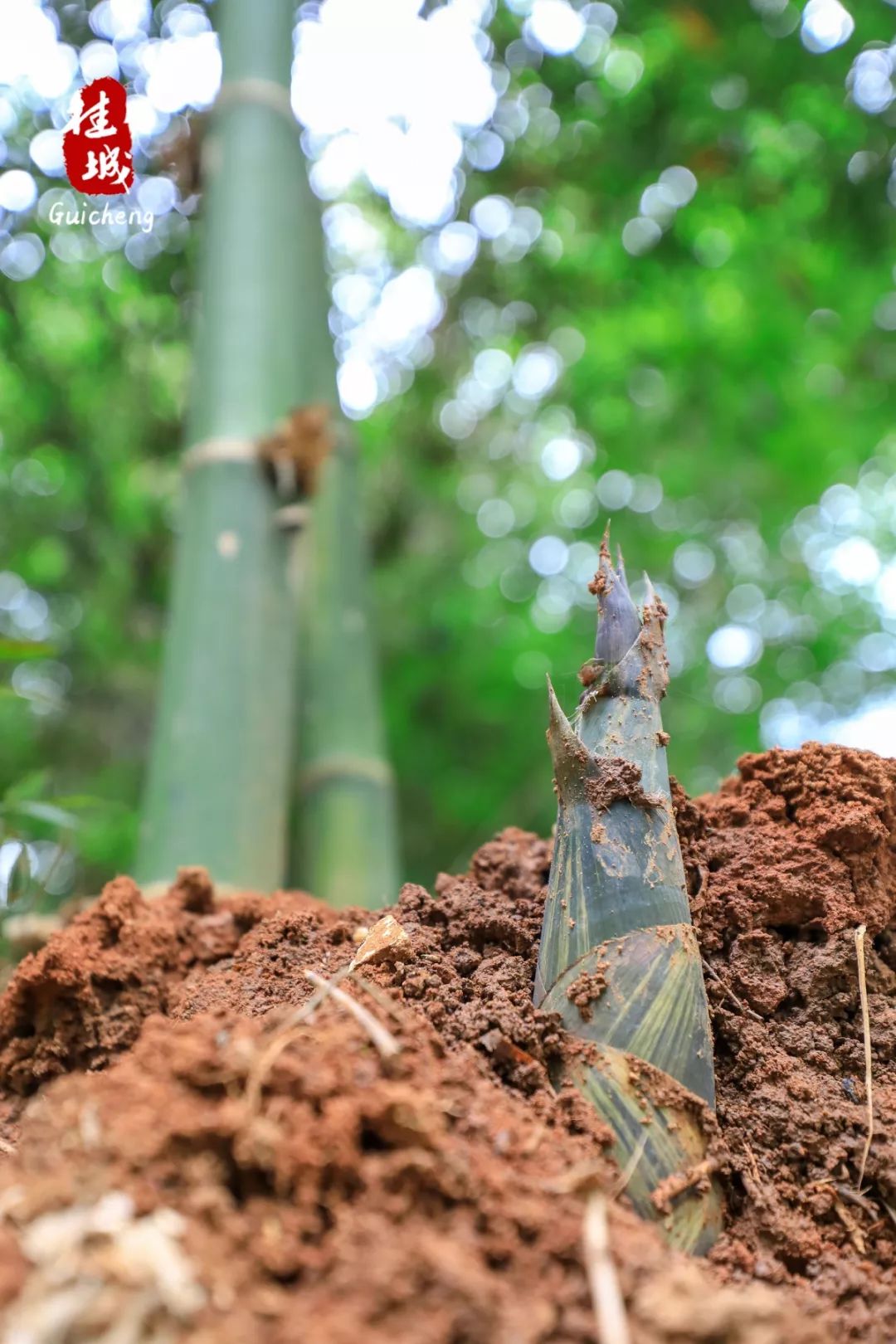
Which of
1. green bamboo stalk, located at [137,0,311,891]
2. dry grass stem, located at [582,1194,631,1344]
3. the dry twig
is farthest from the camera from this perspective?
green bamboo stalk, located at [137,0,311,891]

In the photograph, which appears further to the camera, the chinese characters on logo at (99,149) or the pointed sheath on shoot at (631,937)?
the chinese characters on logo at (99,149)

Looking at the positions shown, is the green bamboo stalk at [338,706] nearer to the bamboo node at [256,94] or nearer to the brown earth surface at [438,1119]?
the bamboo node at [256,94]

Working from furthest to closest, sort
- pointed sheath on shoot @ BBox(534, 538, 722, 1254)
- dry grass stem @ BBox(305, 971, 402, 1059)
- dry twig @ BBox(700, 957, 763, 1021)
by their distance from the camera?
dry twig @ BBox(700, 957, 763, 1021) < pointed sheath on shoot @ BBox(534, 538, 722, 1254) < dry grass stem @ BBox(305, 971, 402, 1059)

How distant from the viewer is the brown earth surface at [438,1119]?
1.83ft

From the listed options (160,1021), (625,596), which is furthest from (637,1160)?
(625,596)

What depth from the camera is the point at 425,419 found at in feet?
18.2

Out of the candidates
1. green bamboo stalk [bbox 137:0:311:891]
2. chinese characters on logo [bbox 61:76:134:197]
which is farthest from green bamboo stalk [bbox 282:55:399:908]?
chinese characters on logo [bbox 61:76:134:197]

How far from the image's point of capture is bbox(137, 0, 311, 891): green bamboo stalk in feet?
5.76

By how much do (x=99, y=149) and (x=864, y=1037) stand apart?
9.63ft

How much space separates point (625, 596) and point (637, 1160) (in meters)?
0.46

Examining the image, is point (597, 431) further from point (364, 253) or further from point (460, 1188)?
point (460, 1188)

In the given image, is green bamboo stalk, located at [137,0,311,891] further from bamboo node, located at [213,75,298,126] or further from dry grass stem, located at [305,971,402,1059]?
dry grass stem, located at [305,971,402,1059]

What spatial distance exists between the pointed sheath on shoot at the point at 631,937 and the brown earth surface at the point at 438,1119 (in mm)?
30

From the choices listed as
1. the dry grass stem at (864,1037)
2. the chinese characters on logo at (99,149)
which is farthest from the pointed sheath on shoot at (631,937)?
the chinese characters on logo at (99,149)
